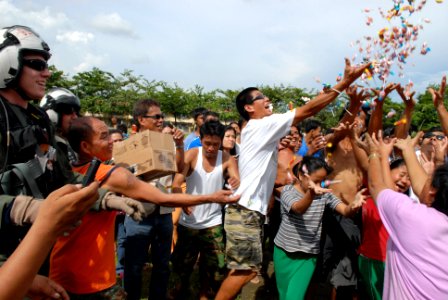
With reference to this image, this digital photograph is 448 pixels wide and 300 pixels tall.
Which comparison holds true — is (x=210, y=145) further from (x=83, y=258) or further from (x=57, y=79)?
(x=57, y=79)

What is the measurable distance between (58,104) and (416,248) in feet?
9.37

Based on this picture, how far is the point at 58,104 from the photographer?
118 inches

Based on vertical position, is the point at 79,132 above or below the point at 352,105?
below

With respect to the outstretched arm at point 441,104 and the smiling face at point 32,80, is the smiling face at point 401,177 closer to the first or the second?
the outstretched arm at point 441,104

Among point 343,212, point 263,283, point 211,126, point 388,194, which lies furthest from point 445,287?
point 263,283

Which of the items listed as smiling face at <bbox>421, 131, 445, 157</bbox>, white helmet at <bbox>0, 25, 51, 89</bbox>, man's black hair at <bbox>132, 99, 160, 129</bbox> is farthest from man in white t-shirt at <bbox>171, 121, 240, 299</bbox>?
smiling face at <bbox>421, 131, 445, 157</bbox>

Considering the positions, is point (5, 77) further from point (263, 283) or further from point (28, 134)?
point (263, 283)

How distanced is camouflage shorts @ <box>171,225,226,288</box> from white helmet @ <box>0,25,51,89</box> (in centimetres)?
270

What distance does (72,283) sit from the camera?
2375mm

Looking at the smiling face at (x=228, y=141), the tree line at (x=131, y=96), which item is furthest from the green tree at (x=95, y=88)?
the smiling face at (x=228, y=141)

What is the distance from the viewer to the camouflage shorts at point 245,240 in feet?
12.0

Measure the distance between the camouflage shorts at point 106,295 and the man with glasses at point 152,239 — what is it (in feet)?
4.29

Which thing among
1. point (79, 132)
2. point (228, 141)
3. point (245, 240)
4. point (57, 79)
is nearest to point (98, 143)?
point (79, 132)

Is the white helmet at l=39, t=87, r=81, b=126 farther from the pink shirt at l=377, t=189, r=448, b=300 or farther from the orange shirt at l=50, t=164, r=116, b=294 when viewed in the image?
the pink shirt at l=377, t=189, r=448, b=300
